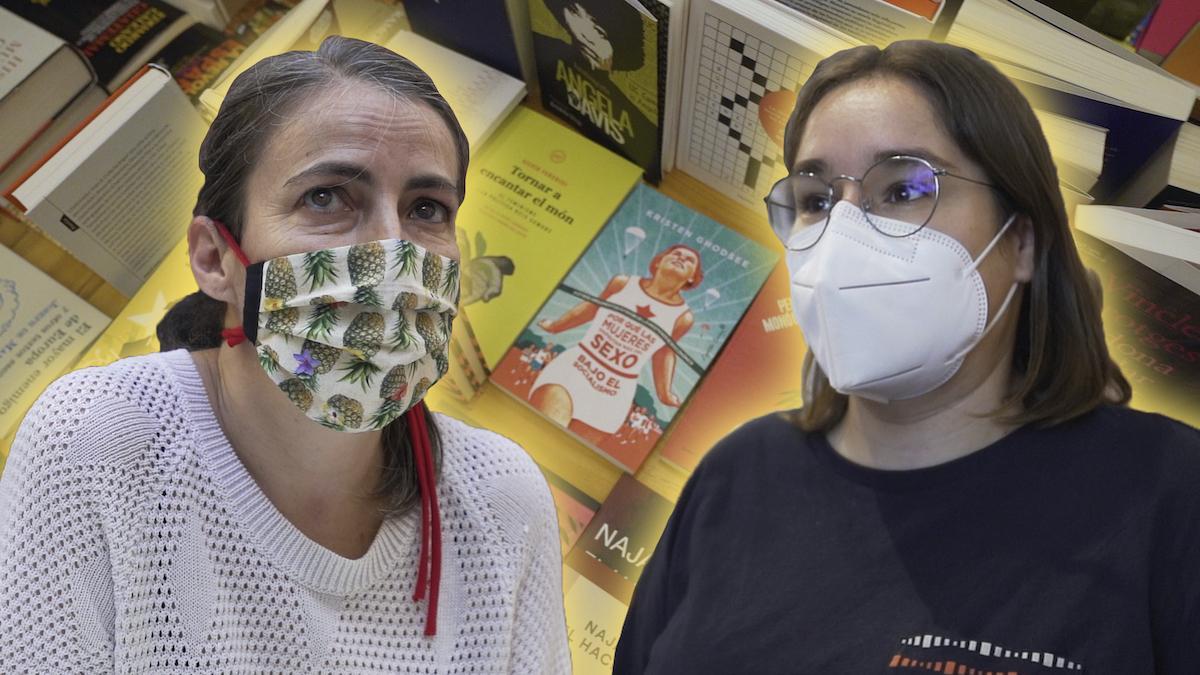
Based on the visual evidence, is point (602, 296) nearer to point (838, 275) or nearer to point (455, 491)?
point (455, 491)

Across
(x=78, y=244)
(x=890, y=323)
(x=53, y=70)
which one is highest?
(x=890, y=323)

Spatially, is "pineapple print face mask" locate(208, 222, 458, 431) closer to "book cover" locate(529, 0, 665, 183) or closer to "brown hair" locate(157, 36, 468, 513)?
"brown hair" locate(157, 36, 468, 513)

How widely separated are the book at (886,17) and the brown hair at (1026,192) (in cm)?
13

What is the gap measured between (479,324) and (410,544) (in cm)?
45

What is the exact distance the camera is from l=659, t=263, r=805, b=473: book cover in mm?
1323

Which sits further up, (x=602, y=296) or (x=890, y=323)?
(x=890, y=323)

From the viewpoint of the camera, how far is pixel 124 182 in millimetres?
1337

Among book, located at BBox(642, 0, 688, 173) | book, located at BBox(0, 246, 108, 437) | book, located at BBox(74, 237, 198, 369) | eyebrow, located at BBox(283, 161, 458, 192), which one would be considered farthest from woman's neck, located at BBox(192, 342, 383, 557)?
book, located at BBox(642, 0, 688, 173)

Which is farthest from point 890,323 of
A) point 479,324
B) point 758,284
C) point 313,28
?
point 313,28

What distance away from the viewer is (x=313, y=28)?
126 cm

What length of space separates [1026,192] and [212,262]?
2.84 feet

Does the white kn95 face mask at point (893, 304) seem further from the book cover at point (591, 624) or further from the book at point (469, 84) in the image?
the book at point (469, 84)

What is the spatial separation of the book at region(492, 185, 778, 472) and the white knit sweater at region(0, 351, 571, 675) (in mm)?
264

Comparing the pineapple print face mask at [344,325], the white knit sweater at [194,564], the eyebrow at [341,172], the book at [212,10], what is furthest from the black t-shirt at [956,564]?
the book at [212,10]
